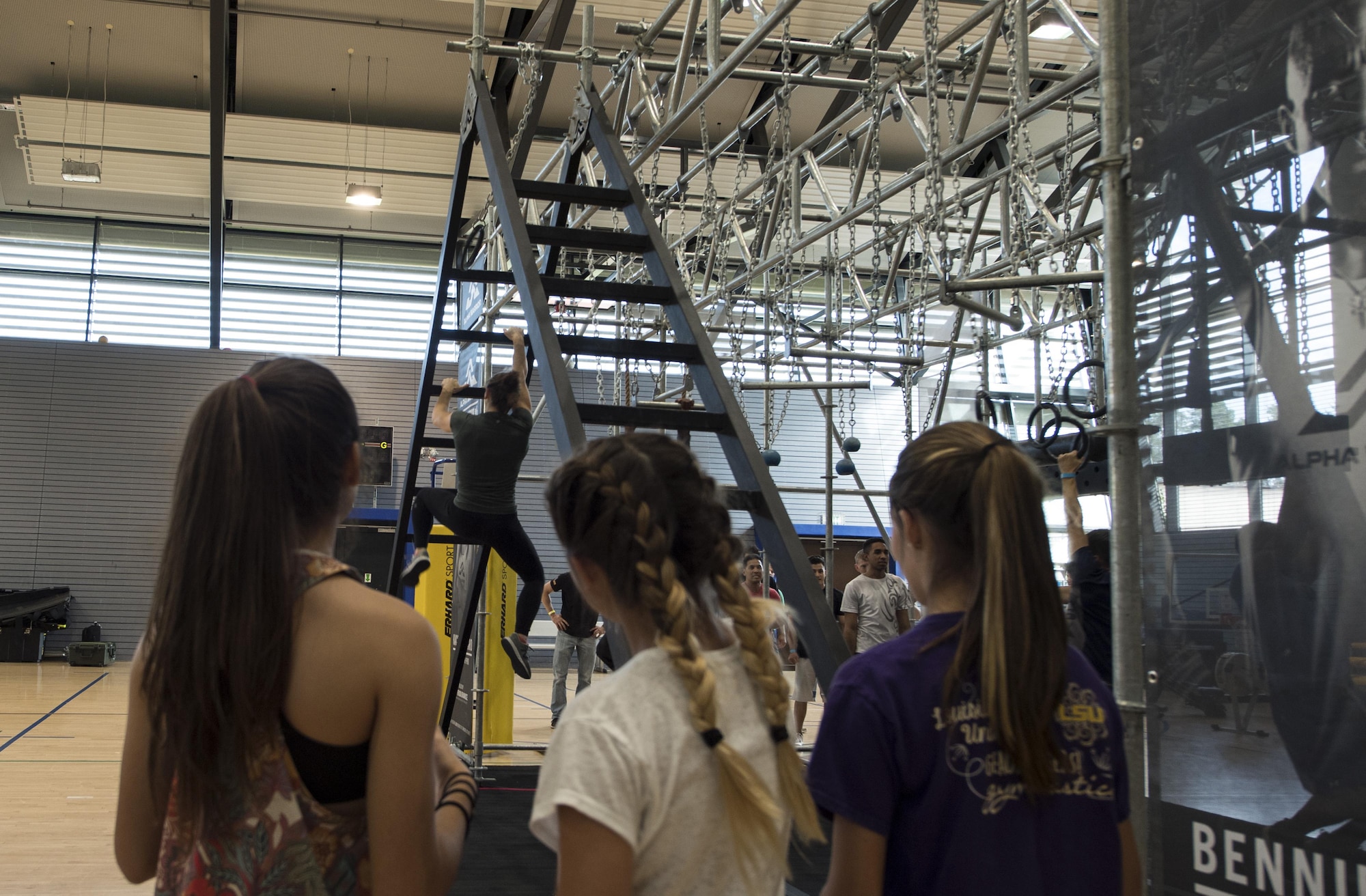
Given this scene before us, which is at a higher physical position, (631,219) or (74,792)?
(631,219)

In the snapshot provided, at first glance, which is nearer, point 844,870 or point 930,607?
point 844,870

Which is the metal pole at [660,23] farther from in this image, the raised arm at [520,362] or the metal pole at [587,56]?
the raised arm at [520,362]

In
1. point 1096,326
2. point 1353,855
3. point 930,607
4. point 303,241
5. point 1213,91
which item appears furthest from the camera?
point 303,241

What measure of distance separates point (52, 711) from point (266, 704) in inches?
393

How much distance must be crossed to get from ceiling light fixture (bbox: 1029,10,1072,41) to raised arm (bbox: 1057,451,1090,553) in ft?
14.2

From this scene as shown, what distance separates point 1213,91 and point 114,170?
43.7ft

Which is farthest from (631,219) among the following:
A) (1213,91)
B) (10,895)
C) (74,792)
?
(74,792)

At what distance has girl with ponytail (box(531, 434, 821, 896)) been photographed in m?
1.08

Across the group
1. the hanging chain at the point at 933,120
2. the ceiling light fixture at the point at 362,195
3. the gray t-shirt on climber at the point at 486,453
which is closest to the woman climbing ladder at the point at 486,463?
the gray t-shirt on climber at the point at 486,453

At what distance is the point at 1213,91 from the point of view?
73.2 inches

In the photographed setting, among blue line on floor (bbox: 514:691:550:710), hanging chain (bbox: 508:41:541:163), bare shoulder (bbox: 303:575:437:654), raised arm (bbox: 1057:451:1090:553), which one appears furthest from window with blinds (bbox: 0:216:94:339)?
bare shoulder (bbox: 303:575:437:654)

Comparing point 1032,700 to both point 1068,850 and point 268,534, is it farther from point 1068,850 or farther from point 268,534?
point 268,534

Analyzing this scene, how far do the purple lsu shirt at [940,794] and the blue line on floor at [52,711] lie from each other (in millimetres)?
8228

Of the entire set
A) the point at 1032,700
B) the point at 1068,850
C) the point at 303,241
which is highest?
the point at 303,241
